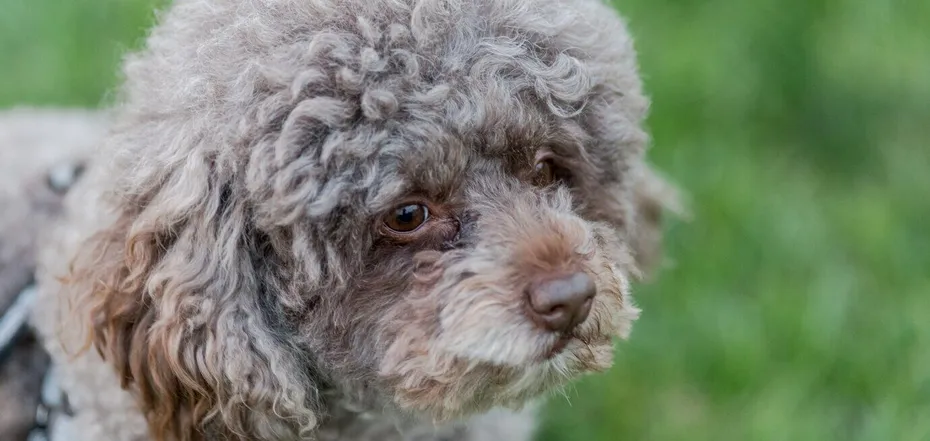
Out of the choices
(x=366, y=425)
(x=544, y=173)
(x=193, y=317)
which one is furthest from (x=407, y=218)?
(x=366, y=425)

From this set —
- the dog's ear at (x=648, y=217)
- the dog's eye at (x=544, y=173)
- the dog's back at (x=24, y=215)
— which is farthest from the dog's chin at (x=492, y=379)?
the dog's back at (x=24, y=215)

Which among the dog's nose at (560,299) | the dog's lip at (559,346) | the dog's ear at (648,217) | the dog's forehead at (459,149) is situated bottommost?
the dog's lip at (559,346)

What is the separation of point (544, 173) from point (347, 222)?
55 cm

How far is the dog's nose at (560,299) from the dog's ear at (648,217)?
0.81m

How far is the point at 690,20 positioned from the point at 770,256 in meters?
1.54

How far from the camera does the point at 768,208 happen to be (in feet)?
14.0

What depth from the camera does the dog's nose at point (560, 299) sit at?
2.21 metres

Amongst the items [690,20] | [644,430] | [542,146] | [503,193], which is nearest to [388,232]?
[503,193]

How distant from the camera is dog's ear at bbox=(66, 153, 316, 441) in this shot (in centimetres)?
229

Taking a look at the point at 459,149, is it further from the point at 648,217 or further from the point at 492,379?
the point at 648,217

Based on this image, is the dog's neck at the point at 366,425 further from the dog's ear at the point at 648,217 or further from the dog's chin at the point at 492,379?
the dog's ear at the point at 648,217

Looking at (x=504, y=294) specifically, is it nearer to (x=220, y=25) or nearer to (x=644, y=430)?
(x=220, y=25)

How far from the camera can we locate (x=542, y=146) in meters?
2.45

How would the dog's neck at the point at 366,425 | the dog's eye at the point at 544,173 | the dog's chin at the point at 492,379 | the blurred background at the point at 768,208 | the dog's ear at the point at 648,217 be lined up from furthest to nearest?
the blurred background at the point at 768,208
the dog's ear at the point at 648,217
the dog's neck at the point at 366,425
the dog's eye at the point at 544,173
the dog's chin at the point at 492,379
